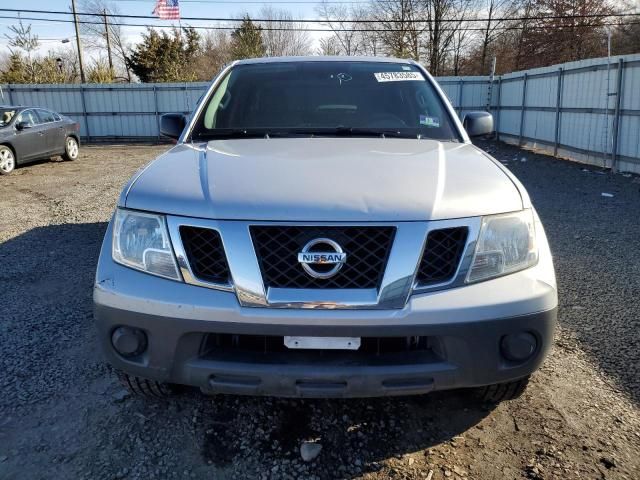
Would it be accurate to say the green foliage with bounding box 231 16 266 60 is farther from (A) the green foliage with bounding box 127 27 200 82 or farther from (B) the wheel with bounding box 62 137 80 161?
(B) the wheel with bounding box 62 137 80 161

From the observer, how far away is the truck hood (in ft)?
6.36

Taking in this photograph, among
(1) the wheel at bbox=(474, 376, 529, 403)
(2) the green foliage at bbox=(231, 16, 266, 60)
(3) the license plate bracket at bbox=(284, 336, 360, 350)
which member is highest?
(2) the green foliage at bbox=(231, 16, 266, 60)

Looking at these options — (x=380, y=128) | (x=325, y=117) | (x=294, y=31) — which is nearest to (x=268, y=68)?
(x=325, y=117)

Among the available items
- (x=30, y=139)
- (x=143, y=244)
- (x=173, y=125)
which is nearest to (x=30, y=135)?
(x=30, y=139)

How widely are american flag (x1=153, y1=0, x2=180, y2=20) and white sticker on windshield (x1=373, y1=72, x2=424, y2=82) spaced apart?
24.4 meters

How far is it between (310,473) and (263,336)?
2.12ft

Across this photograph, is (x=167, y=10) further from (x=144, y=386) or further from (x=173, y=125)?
(x=144, y=386)

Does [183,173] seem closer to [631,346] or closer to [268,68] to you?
[268,68]

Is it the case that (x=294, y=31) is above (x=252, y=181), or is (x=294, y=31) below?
above

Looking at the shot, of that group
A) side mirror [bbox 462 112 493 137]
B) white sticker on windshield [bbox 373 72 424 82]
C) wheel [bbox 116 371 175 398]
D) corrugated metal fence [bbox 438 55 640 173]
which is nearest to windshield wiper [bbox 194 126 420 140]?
white sticker on windshield [bbox 373 72 424 82]

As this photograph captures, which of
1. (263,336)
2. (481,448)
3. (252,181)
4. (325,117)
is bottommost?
(481,448)

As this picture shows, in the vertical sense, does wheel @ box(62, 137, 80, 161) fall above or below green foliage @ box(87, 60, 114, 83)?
below

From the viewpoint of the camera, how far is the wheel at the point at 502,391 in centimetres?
225

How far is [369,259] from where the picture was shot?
191 cm
